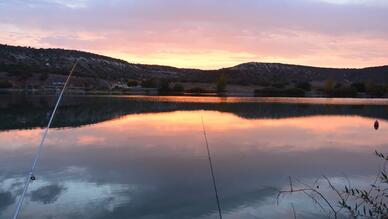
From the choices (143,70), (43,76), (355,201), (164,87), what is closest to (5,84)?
(43,76)

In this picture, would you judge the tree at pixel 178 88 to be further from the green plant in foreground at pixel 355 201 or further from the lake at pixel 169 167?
the green plant in foreground at pixel 355 201

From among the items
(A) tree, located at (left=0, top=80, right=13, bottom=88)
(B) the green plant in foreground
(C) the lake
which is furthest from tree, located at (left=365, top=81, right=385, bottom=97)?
(B) the green plant in foreground

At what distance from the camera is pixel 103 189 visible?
909cm

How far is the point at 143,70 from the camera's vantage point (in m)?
144

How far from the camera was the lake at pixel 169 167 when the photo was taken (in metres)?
8.05

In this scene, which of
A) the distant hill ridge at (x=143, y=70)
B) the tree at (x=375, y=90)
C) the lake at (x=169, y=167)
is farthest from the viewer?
the distant hill ridge at (x=143, y=70)

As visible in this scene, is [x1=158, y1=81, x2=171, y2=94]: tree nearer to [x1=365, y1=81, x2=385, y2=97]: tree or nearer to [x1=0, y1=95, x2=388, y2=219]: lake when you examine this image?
[x1=365, y1=81, x2=385, y2=97]: tree

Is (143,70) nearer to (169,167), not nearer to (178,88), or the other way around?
(178,88)

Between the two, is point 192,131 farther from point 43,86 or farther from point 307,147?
point 43,86

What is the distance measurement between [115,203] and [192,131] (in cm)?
1104

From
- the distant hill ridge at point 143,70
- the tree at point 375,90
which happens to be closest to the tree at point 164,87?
the distant hill ridge at point 143,70

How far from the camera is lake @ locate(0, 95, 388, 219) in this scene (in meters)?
8.05

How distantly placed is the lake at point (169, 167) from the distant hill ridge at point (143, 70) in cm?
7364

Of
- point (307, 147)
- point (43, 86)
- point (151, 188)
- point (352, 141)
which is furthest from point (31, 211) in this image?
point (43, 86)
